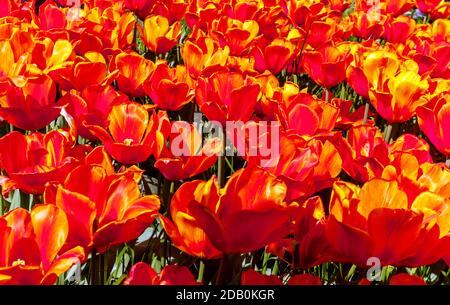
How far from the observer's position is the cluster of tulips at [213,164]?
3.00 feet

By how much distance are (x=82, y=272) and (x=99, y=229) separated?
466 millimetres

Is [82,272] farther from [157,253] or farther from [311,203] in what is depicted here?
[311,203]

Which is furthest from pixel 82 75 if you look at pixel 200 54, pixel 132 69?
pixel 200 54

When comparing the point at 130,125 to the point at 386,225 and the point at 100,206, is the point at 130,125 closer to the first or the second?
the point at 100,206

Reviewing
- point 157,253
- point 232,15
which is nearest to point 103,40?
point 232,15

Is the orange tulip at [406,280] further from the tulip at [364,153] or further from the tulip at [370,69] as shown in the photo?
the tulip at [370,69]

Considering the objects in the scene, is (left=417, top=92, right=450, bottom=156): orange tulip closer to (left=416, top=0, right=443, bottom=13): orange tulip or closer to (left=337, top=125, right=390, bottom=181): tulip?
(left=337, top=125, right=390, bottom=181): tulip

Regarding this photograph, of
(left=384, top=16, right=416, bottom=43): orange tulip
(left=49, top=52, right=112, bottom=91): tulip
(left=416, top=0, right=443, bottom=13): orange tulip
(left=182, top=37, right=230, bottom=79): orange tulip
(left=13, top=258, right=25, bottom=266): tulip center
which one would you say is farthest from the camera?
(left=416, top=0, right=443, bottom=13): orange tulip

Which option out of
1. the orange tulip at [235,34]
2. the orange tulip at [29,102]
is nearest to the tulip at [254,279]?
the orange tulip at [29,102]

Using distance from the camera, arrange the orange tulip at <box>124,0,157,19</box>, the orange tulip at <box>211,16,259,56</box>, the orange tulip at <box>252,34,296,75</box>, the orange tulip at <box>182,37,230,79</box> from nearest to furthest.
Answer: the orange tulip at <box>182,37,230,79</box>
the orange tulip at <box>252,34,296,75</box>
the orange tulip at <box>211,16,259,56</box>
the orange tulip at <box>124,0,157,19</box>

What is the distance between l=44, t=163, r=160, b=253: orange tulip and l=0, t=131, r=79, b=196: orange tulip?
10 cm

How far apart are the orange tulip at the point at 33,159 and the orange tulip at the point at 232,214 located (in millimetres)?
235

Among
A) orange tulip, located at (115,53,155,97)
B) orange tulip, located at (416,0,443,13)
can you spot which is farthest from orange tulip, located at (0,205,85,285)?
orange tulip, located at (416,0,443,13)

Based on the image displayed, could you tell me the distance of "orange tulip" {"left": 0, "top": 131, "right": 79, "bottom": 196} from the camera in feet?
3.57
